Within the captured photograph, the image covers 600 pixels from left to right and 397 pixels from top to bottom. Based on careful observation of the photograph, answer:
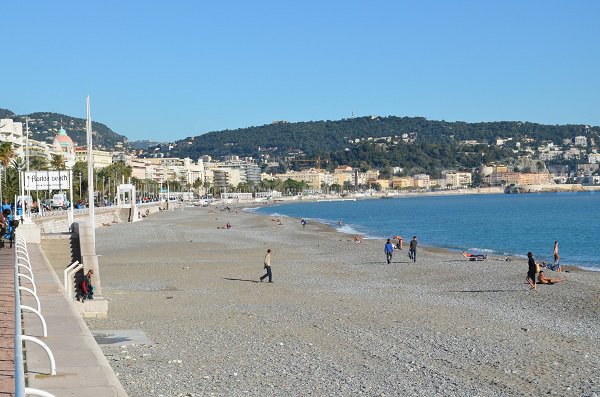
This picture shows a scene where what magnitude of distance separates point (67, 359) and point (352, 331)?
27.6 ft

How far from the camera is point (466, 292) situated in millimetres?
22938

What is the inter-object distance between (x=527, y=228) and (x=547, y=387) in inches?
2300

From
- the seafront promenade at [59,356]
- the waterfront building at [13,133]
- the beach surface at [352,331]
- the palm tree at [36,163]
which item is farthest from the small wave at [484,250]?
the waterfront building at [13,133]

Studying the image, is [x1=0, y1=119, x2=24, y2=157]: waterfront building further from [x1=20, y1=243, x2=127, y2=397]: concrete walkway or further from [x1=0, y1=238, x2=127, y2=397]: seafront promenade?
[x1=20, y1=243, x2=127, y2=397]: concrete walkway

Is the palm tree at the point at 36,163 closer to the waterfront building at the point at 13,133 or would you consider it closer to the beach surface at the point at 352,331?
the waterfront building at the point at 13,133

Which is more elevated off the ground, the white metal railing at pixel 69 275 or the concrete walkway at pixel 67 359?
the concrete walkway at pixel 67 359

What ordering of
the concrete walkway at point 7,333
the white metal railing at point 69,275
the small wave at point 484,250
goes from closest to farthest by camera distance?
the concrete walkway at point 7,333 < the white metal railing at point 69,275 < the small wave at point 484,250

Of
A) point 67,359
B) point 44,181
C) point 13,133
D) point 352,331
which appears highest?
point 13,133

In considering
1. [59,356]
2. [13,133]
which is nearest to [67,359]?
[59,356]

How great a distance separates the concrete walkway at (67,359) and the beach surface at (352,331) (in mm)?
1102

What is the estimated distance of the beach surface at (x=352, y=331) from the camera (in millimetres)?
11125

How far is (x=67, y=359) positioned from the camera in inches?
304

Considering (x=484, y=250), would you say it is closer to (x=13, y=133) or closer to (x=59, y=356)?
(x=59, y=356)

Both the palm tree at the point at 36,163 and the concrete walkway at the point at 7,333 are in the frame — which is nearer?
the concrete walkway at the point at 7,333
